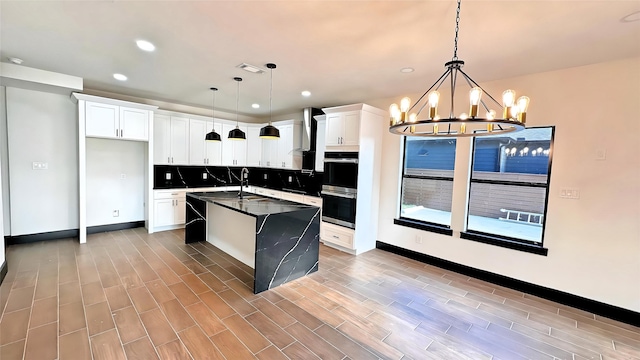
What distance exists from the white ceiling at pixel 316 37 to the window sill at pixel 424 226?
2.09 metres

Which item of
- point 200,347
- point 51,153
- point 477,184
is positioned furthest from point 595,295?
point 51,153

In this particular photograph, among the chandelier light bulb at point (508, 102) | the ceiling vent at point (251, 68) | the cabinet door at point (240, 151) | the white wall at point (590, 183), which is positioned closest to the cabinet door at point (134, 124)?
the cabinet door at point (240, 151)

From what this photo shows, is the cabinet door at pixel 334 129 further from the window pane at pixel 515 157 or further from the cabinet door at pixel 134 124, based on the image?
the cabinet door at pixel 134 124

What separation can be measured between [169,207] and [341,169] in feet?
11.4

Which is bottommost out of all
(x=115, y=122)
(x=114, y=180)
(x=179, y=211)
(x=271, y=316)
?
(x=271, y=316)

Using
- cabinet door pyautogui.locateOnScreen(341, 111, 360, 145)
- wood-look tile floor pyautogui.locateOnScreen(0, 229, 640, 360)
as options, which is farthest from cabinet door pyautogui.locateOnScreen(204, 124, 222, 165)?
cabinet door pyautogui.locateOnScreen(341, 111, 360, 145)

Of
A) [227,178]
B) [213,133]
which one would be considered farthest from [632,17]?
[227,178]

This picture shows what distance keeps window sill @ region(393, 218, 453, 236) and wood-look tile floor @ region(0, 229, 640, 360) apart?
2.13 feet

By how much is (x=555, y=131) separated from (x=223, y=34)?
3.76 metres

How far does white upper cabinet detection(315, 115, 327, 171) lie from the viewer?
17.0 feet

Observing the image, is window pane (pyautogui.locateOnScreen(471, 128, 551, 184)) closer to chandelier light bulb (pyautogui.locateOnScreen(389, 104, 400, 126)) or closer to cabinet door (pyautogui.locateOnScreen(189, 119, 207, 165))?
chandelier light bulb (pyautogui.locateOnScreen(389, 104, 400, 126))

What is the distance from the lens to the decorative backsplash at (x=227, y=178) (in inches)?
223

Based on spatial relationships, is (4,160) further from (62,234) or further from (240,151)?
(240,151)

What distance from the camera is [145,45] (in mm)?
2750
